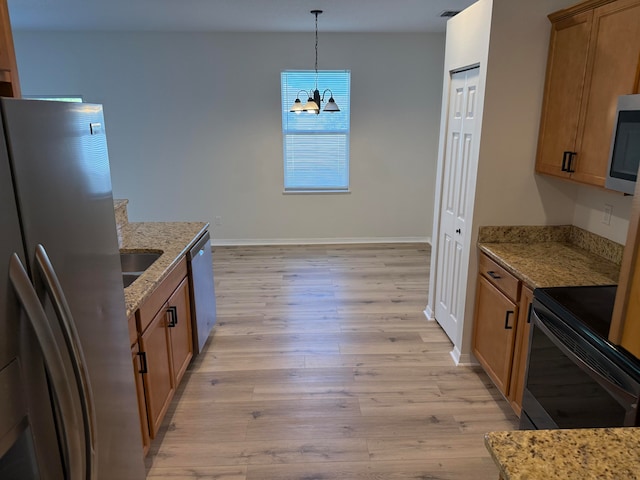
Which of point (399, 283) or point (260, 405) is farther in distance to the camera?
point (399, 283)

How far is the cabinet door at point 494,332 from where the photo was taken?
8.35 ft

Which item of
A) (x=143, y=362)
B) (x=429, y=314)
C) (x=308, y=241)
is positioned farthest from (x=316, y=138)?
(x=143, y=362)

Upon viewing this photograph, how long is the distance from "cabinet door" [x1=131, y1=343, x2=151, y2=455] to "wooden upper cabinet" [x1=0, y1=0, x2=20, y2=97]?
3.91 ft

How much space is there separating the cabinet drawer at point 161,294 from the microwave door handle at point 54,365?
1.10m

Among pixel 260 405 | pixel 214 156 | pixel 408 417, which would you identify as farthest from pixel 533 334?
pixel 214 156

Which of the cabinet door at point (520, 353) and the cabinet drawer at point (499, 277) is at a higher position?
the cabinet drawer at point (499, 277)

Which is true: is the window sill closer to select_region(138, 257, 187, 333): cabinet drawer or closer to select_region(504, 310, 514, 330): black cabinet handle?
select_region(138, 257, 187, 333): cabinet drawer

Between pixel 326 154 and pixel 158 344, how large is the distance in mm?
4303

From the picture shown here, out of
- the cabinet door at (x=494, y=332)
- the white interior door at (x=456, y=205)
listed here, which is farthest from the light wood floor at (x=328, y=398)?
the white interior door at (x=456, y=205)

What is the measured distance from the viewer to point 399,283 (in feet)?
15.8

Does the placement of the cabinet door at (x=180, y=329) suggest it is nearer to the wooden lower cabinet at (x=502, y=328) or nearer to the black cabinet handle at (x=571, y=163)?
the wooden lower cabinet at (x=502, y=328)

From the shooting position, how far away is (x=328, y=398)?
2.84 metres

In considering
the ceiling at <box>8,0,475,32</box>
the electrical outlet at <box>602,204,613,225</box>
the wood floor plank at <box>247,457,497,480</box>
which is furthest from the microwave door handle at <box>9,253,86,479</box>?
the ceiling at <box>8,0,475,32</box>

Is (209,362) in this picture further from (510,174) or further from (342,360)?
(510,174)
